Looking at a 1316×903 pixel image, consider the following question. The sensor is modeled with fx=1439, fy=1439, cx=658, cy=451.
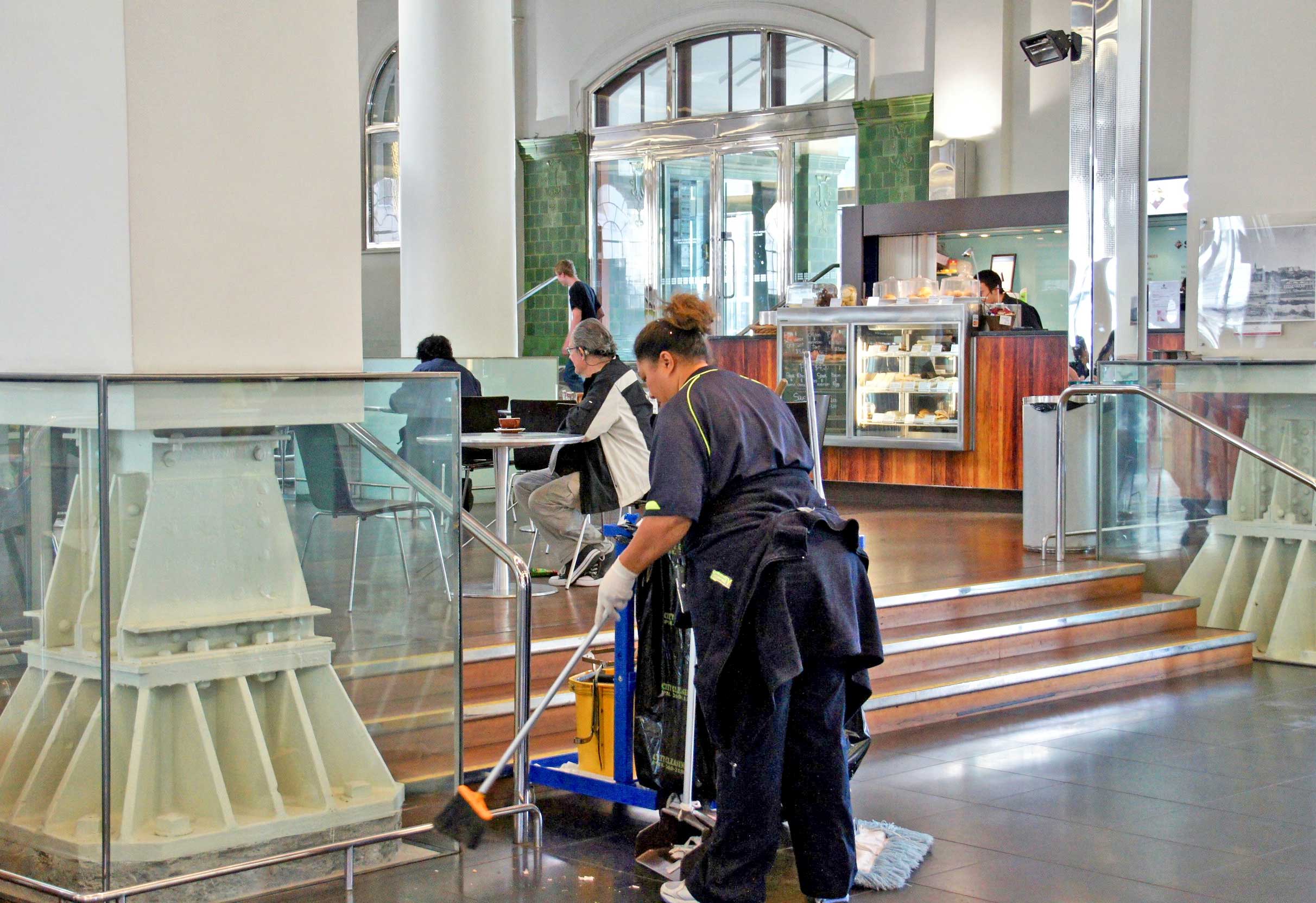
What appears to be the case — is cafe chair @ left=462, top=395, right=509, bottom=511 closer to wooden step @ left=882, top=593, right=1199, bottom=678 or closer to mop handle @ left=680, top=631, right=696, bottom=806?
wooden step @ left=882, top=593, right=1199, bottom=678

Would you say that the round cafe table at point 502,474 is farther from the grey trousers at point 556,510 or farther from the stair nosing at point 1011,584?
the stair nosing at point 1011,584

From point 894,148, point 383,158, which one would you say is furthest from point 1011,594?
point 383,158

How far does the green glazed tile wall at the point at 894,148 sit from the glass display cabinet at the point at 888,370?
125 inches

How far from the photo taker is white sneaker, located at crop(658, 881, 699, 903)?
3750 millimetres

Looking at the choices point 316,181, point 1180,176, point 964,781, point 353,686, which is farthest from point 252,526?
point 1180,176

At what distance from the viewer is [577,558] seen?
694 centimetres

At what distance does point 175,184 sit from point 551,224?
1314 cm

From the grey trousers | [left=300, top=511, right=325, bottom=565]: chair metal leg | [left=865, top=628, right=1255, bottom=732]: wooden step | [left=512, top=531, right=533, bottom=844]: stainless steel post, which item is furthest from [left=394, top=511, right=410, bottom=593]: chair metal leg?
the grey trousers

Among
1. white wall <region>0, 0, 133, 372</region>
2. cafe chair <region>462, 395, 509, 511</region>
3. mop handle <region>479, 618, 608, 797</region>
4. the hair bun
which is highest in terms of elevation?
white wall <region>0, 0, 133, 372</region>

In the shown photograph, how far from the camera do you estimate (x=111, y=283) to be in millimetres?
3844

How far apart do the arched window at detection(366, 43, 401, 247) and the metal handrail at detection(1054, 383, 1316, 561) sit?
1172cm

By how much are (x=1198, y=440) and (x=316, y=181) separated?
16.9 ft

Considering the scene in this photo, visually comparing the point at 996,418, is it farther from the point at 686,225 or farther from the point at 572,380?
the point at 686,225

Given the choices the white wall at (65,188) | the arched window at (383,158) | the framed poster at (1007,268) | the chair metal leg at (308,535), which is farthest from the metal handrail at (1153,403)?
the arched window at (383,158)
